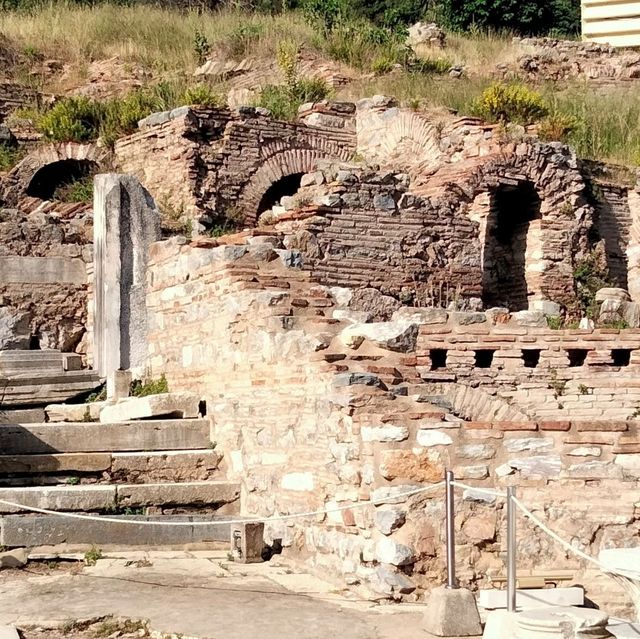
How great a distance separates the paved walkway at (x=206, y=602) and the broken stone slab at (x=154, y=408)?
1.97 metres

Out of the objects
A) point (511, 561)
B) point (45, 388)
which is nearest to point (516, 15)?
point (45, 388)

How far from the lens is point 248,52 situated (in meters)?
21.7

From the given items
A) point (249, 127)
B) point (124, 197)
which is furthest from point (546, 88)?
point (124, 197)

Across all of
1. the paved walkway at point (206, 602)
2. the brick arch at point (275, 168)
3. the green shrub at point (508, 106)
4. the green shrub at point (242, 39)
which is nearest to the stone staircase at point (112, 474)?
the paved walkway at point (206, 602)

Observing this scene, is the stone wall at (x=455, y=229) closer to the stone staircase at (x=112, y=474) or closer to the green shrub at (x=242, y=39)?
the stone staircase at (x=112, y=474)

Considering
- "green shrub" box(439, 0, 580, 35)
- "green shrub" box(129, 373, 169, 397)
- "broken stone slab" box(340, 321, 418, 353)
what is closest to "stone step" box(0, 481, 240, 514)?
"broken stone slab" box(340, 321, 418, 353)

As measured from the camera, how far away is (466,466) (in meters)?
7.52

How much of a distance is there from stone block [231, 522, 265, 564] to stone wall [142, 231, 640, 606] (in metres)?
0.23

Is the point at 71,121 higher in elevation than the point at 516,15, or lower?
lower

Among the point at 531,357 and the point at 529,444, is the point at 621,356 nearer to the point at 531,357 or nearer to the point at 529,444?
the point at 531,357

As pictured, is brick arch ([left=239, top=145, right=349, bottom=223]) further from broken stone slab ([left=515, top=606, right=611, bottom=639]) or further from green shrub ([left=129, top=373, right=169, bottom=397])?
broken stone slab ([left=515, top=606, right=611, bottom=639])

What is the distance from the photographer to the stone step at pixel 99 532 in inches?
331

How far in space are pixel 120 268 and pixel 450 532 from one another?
19.6 ft

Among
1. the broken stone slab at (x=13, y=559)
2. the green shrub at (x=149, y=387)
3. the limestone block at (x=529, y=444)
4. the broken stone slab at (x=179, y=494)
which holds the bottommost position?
the broken stone slab at (x=13, y=559)
